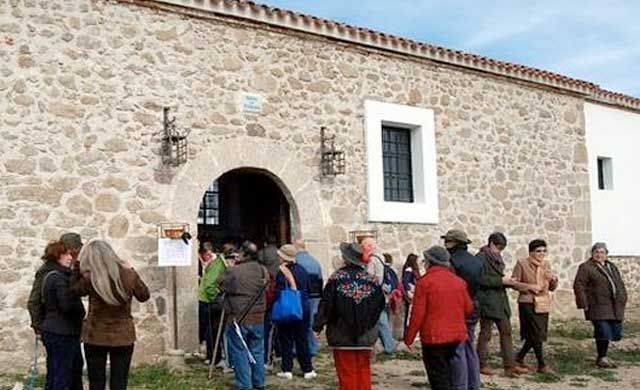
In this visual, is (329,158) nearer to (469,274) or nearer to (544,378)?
(469,274)

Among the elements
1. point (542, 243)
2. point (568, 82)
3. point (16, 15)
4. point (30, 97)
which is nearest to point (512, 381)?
point (542, 243)

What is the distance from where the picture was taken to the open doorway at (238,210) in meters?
11.6

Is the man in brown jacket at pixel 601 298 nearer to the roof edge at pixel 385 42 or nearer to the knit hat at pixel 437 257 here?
the knit hat at pixel 437 257

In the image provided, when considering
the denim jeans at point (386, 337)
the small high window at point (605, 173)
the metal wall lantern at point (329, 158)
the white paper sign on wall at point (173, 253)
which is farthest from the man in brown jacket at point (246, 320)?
the small high window at point (605, 173)

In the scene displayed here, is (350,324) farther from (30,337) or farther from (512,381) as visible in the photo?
(30,337)

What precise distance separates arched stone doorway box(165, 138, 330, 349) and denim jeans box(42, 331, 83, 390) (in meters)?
3.53

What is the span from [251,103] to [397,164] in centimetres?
293

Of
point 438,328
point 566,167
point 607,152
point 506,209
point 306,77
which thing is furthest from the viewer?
point 607,152

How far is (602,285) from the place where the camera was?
938 centimetres

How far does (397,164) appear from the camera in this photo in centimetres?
1219

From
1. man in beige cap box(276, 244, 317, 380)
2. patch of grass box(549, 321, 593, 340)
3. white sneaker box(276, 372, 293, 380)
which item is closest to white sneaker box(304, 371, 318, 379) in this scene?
man in beige cap box(276, 244, 317, 380)

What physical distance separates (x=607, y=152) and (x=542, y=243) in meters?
7.57

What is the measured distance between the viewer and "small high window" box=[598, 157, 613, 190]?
15.5m

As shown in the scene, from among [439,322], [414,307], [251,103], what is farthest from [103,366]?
[251,103]
